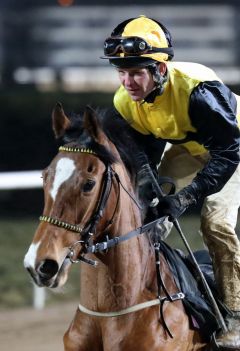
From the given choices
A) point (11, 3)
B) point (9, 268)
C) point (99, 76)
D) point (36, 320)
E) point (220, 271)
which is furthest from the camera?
point (99, 76)

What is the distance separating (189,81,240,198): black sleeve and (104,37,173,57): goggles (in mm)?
283

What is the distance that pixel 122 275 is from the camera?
4.03 metres

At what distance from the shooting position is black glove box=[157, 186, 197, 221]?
13.3 feet

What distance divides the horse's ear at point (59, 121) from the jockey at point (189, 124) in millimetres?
347

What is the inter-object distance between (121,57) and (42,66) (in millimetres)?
7511

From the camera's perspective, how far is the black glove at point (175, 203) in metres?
4.07

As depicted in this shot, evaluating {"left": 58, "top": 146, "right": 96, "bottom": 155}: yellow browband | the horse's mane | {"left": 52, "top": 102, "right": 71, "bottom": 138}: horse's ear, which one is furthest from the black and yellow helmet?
{"left": 58, "top": 146, "right": 96, "bottom": 155}: yellow browband

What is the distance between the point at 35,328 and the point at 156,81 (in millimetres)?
3291

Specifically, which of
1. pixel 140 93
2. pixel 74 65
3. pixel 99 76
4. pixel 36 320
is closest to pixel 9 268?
pixel 36 320

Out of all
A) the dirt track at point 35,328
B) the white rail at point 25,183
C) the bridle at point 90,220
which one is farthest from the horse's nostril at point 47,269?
the white rail at point 25,183

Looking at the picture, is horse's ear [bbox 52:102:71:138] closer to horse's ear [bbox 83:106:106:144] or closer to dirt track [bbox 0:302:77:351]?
horse's ear [bbox 83:106:106:144]

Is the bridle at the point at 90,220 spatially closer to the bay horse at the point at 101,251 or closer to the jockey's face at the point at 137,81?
the bay horse at the point at 101,251

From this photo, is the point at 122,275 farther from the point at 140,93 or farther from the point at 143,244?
the point at 140,93

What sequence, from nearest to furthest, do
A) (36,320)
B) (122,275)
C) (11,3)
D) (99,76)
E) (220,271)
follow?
(122,275) < (220,271) < (36,320) < (11,3) < (99,76)
